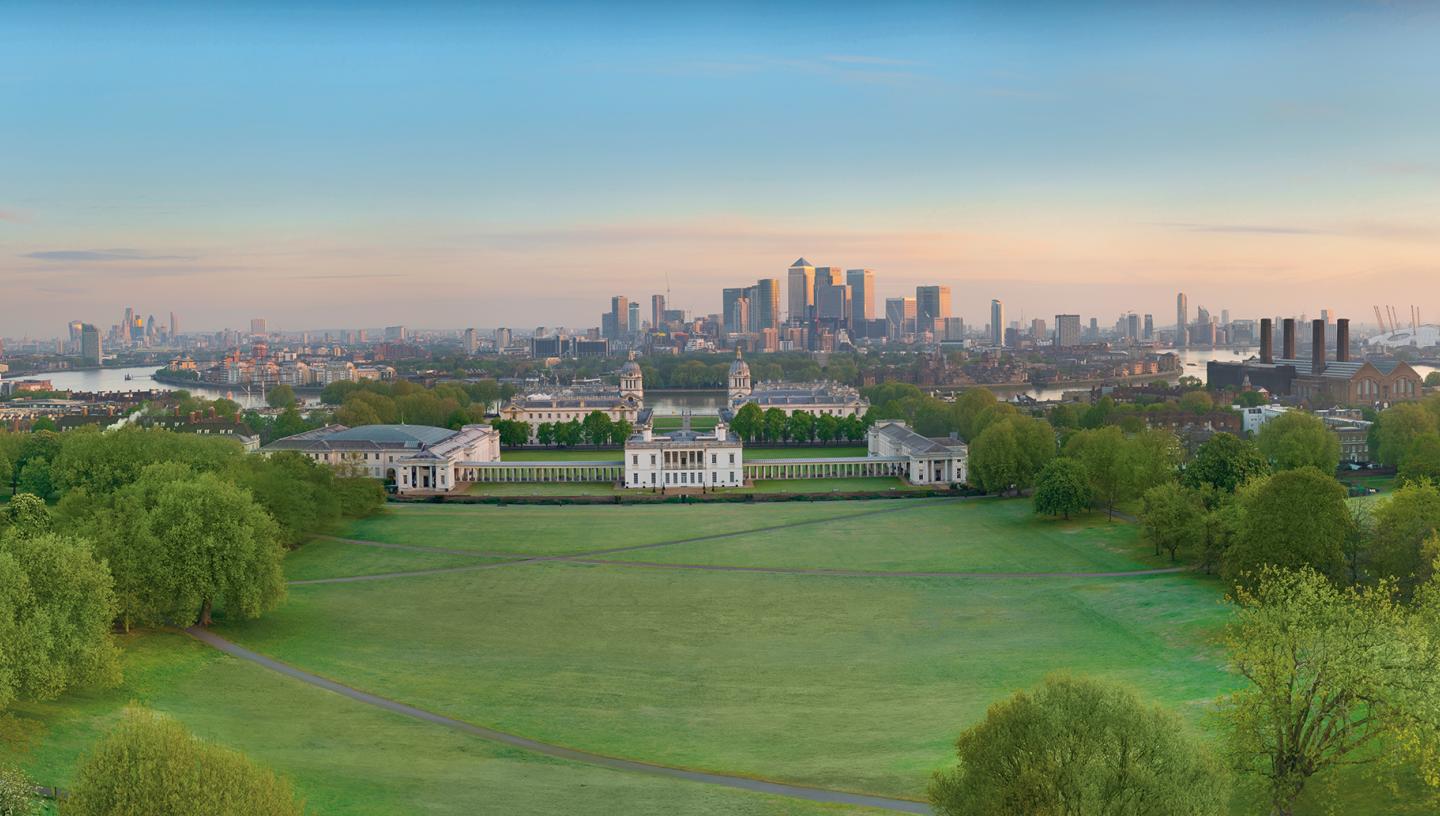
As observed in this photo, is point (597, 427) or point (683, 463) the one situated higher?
point (597, 427)

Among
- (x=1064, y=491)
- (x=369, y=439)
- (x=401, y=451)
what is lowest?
(x=1064, y=491)

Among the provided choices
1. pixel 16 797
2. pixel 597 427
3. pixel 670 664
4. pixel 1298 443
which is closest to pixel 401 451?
pixel 597 427

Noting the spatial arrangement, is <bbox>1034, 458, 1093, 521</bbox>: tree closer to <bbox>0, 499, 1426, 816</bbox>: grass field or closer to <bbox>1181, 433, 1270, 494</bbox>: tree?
<bbox>0, 499, 1426, 816</bbox>: grass field

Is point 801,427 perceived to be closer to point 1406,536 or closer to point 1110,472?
point 1110,472

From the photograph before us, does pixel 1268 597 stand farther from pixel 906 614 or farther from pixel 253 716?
pixel 253 716

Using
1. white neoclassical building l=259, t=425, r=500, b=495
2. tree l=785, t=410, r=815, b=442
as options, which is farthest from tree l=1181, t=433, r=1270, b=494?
tree l=785, t=410, r=815, b=442

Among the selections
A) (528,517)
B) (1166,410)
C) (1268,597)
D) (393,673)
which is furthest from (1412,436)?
(393,673)
